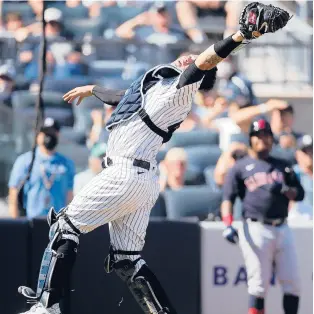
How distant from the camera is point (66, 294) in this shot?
7102mm

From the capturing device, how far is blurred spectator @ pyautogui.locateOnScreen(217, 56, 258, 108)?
10555 mm

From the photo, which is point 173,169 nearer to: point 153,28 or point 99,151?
point 99,151

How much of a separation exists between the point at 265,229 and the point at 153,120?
2027 mm

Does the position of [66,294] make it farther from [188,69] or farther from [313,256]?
[188,69]

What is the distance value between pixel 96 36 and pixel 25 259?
18.9ft

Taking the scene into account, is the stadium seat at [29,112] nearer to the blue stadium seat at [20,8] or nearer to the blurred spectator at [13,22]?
the blurred spectator at [13,22]

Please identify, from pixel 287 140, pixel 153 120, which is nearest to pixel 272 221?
pixel 153 120

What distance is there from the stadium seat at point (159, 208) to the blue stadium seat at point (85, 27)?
171 inches

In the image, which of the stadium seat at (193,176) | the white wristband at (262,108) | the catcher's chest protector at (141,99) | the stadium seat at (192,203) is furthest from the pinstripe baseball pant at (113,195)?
the white wristband at (262,108)

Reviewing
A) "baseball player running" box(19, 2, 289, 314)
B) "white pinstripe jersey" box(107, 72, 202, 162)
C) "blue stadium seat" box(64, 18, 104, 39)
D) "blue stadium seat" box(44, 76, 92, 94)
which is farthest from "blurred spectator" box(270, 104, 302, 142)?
"white pinstripe jersey" box(107, 72, 202, 162)

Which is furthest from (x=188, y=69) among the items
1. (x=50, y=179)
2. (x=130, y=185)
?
(x=50, y=179)

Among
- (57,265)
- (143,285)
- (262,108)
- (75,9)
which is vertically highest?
(75,9)

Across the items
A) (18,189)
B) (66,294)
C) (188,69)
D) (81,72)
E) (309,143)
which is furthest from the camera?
(81,72)

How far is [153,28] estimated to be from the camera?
39.8 ft
